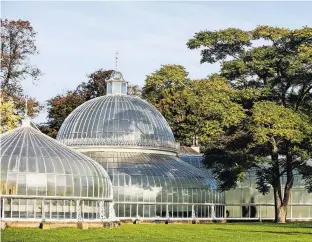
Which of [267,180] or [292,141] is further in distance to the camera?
[267,180]

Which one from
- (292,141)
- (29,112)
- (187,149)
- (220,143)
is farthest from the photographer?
(187,149)

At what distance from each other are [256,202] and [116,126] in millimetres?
13866

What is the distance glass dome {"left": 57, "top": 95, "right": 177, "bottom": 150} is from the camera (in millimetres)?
59500

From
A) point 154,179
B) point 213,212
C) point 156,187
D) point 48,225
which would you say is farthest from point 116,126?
point 48,225

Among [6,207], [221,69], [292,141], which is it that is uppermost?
[221,69]

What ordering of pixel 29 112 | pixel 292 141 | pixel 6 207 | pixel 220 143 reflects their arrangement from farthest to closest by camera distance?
pixel 29 112, pixel 220 143, pixel 292 141, pixel 6 207

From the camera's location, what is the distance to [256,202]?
64250 mm

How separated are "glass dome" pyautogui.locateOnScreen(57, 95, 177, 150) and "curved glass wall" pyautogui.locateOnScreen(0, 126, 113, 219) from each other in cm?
1109

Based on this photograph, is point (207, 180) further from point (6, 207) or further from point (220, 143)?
point (6, 207)

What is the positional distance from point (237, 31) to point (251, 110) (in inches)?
269

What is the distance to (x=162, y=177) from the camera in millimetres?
57250

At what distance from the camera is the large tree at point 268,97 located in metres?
49.9

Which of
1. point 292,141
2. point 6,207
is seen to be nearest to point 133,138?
point 292,141

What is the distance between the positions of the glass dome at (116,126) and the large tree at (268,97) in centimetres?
643
